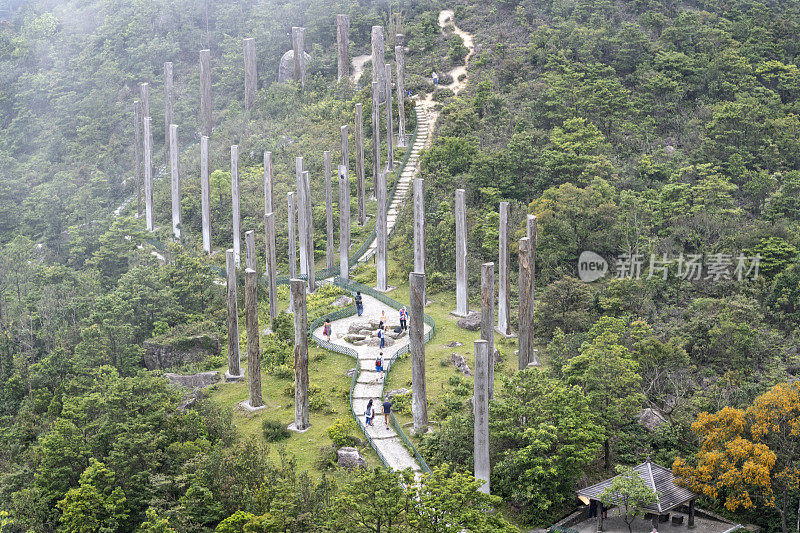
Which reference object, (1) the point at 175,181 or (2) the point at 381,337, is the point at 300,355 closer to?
(2) the point at 381,337

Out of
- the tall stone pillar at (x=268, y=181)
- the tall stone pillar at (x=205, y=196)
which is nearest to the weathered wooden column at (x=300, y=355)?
the tall stone pillar at (x=268, y=181)

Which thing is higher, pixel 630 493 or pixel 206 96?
pixel 206 96

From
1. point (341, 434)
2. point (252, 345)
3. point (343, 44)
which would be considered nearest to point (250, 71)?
point (343, 44)

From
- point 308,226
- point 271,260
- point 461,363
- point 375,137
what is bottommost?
point 461,363

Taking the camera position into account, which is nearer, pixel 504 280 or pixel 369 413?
pixel 369 413

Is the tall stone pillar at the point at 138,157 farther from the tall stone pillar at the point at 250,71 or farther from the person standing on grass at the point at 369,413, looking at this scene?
the person standing on grass at the point at 369,413

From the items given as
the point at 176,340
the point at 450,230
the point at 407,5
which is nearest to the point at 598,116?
the point at 450,230

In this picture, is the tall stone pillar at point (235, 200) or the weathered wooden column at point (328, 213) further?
the tall stone pillar at point (235, 200)

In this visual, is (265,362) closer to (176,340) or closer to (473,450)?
(176,340)

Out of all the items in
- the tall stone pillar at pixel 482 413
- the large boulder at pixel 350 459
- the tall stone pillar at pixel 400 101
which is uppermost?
the tall stone pillar at pixel 400 101
